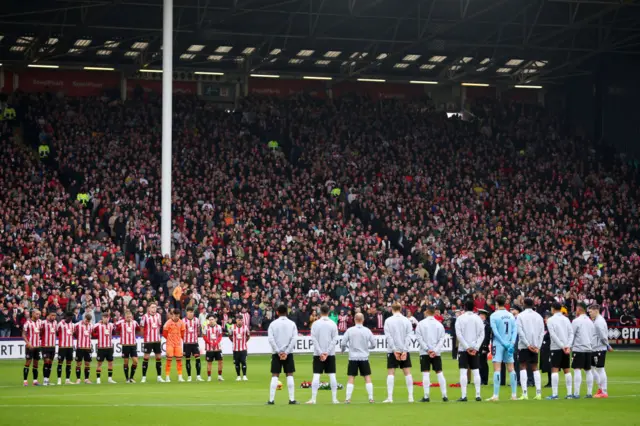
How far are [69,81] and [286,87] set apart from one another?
13052 mm

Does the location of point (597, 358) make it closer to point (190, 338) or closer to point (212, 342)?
point (212, 342)

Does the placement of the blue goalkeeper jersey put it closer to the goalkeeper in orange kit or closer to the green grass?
the green grass

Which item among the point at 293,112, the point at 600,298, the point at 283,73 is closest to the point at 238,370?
the point at 600,298

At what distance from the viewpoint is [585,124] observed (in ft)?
230

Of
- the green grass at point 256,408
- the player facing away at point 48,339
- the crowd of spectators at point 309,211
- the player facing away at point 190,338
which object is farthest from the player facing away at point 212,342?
the crowd of spectators at point 309,211

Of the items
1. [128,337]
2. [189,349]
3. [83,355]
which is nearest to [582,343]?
[189,349]

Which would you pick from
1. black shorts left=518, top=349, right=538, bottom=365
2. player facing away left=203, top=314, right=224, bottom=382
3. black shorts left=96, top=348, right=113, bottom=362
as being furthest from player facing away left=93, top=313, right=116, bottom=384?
black shorts left=518, top=349, right=538, bottom=365

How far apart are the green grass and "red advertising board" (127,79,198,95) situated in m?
34.0

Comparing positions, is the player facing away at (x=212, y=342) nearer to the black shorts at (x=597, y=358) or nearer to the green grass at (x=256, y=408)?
the green grass at (x=256, y=408)

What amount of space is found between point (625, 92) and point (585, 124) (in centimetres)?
389

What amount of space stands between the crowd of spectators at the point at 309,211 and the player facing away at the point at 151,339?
628 cm

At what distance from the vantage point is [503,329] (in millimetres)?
25750

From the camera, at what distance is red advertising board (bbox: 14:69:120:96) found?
6351cm

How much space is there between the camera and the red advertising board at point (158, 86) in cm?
6525
